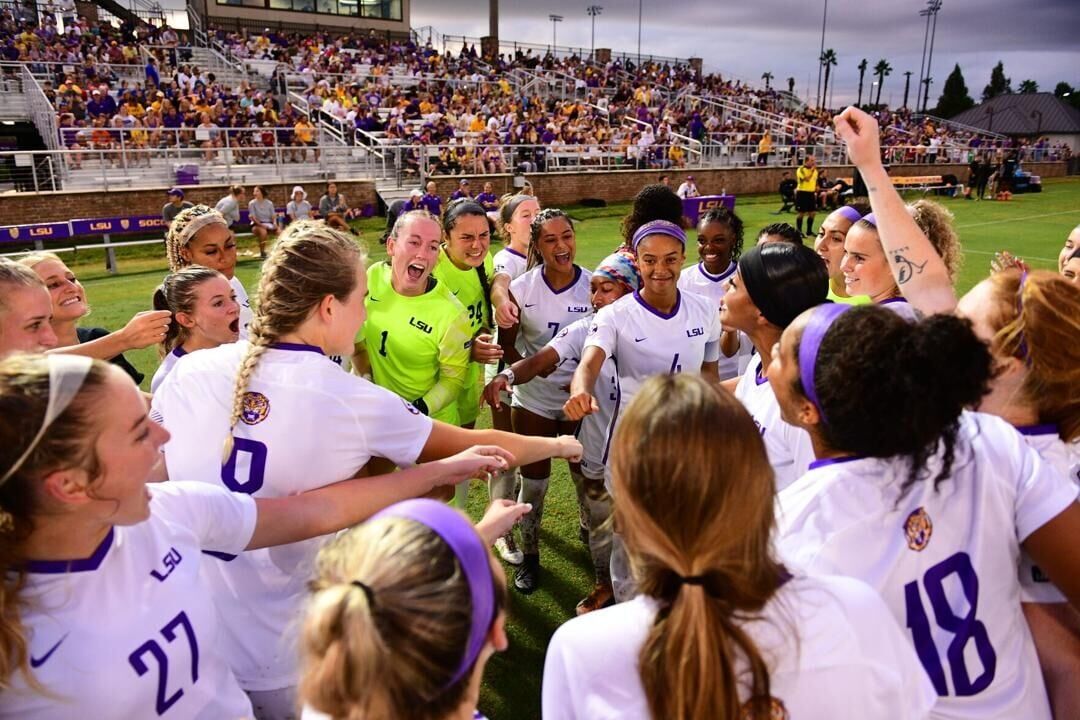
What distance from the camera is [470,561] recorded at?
127 cm

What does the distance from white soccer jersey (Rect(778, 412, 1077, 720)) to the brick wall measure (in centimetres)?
2039

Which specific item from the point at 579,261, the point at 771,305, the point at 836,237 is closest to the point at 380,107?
the point at 579,261

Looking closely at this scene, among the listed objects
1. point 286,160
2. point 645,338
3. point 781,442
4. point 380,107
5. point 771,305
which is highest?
point 380,107

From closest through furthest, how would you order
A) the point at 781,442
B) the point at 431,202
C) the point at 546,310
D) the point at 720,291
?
the point at 781,442, the point at 546,310, the point at 720,291, the point at 431,202

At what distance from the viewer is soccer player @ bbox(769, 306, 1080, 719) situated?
5.31ft

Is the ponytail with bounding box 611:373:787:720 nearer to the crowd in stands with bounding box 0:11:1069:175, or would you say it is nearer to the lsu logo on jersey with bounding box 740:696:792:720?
the lsu logo on jersey with bounding box 740:696:792:720

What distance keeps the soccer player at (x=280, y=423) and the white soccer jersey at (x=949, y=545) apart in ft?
4.40

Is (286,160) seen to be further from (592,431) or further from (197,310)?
(592,431)

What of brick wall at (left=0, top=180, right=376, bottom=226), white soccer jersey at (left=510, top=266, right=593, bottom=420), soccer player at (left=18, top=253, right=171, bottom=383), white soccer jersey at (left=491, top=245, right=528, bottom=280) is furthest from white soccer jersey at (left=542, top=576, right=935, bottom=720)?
brick wall at (left=0, top=180, right=376, bottom=226)

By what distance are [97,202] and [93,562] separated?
2020 cm

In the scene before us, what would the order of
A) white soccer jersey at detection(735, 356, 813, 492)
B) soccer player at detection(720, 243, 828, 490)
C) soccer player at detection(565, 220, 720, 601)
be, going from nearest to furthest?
white soccer jersey at detection(735, 356, 813, 492)
soccer player at detection(720, 243, 828, 490)
soccer player at detection(565, 220, 720, 601)

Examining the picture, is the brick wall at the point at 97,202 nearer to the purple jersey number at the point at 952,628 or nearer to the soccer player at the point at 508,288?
the soccer player at the point at 508,288

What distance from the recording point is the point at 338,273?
239 cm

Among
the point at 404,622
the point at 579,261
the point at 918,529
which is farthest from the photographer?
the point at 579,261
